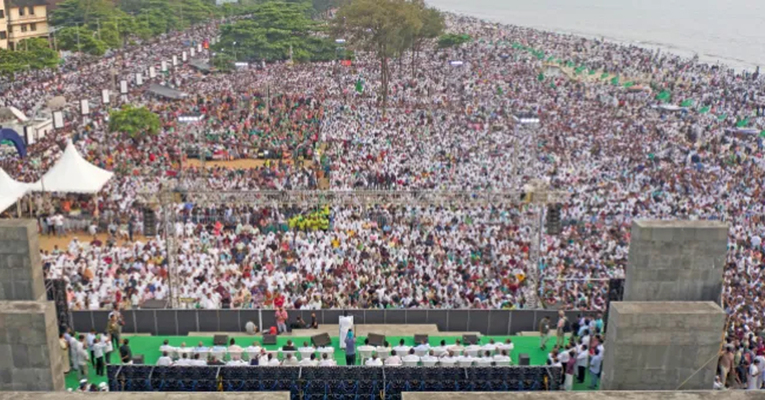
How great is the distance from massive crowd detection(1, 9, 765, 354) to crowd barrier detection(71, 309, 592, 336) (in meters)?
1.19

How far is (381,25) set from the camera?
49.0 meters

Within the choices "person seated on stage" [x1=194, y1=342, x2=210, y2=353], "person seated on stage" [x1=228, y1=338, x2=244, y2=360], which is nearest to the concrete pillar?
"person seated on stage" [x1=194, y1=342, x2=210, y2=353]

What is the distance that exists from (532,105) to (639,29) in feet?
372

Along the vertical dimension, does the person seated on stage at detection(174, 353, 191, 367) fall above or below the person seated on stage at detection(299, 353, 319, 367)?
below

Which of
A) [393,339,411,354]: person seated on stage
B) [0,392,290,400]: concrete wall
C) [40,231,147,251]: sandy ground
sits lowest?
[40,231,147,251]: sandy ground

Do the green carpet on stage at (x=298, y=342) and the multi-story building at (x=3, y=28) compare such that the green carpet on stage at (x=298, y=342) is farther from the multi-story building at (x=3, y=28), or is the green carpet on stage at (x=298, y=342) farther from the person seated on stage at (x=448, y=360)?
the multi-story building at (x=3, y=28)

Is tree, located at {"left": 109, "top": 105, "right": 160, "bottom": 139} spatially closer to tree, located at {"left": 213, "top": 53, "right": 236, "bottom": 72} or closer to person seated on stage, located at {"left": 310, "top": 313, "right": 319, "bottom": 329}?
person seated on stage, located at {"left": 310, "top": 313, "right": 319, "bottom": 329}

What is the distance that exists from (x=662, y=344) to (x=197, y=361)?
8.72 metres

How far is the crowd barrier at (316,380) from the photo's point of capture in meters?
13.5

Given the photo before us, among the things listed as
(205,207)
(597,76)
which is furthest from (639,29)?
(205,207)

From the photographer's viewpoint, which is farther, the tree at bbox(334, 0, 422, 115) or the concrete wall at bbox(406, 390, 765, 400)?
the tree at bbox(334, 0, 422, 115)

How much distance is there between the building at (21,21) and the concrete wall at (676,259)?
64829mm

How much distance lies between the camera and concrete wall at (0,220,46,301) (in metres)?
14.2

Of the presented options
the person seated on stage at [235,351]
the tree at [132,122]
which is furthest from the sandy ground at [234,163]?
the person seated on stage at [235,351]
